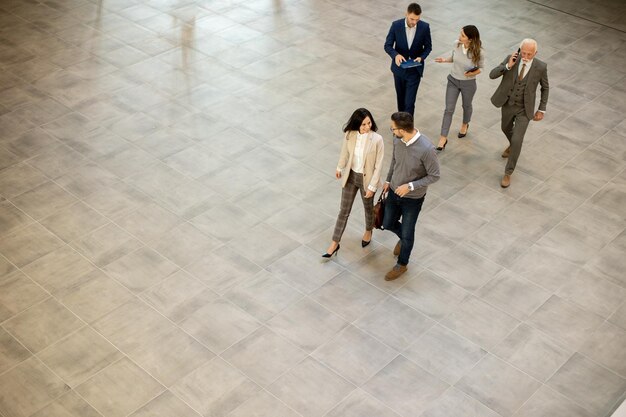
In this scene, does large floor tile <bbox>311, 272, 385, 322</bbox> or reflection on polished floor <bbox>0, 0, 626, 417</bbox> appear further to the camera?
large floor tile <bbox>311, 272, 385, 322</bbox>

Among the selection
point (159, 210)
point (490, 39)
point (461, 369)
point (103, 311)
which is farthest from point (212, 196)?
point (490, 39)

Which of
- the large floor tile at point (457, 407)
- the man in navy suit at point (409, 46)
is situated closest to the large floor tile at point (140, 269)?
the large floor tile at point (457, 407)

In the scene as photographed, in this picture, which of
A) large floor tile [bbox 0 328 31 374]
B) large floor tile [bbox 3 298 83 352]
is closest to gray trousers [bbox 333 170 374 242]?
large floor tile [bbox 3 298 83 352]

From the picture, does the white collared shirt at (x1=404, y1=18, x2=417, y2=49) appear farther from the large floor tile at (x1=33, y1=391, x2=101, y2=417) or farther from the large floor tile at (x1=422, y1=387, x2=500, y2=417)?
the large floor tile at (x1=33, y1=391, x2=101, y2=417)

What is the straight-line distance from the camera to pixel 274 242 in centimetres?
815

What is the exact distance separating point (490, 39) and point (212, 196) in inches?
244

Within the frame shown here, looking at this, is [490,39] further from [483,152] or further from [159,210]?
[159,210]

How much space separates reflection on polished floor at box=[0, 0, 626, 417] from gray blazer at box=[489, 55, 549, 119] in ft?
3.33

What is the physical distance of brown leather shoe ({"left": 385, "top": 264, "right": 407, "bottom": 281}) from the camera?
7.74 meters

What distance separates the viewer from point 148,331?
7.07 metres

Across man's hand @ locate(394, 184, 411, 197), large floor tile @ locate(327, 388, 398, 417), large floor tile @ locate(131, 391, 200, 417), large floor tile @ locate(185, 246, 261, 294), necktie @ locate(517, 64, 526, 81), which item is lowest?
large floor tile @ locate(131, 391, 200, 417)

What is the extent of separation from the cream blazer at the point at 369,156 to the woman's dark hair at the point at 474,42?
2.35m

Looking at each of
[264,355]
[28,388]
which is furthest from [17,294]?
[264,355]

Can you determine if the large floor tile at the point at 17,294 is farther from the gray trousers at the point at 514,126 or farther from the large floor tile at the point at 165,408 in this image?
the gray trousers at the point at 514,126
